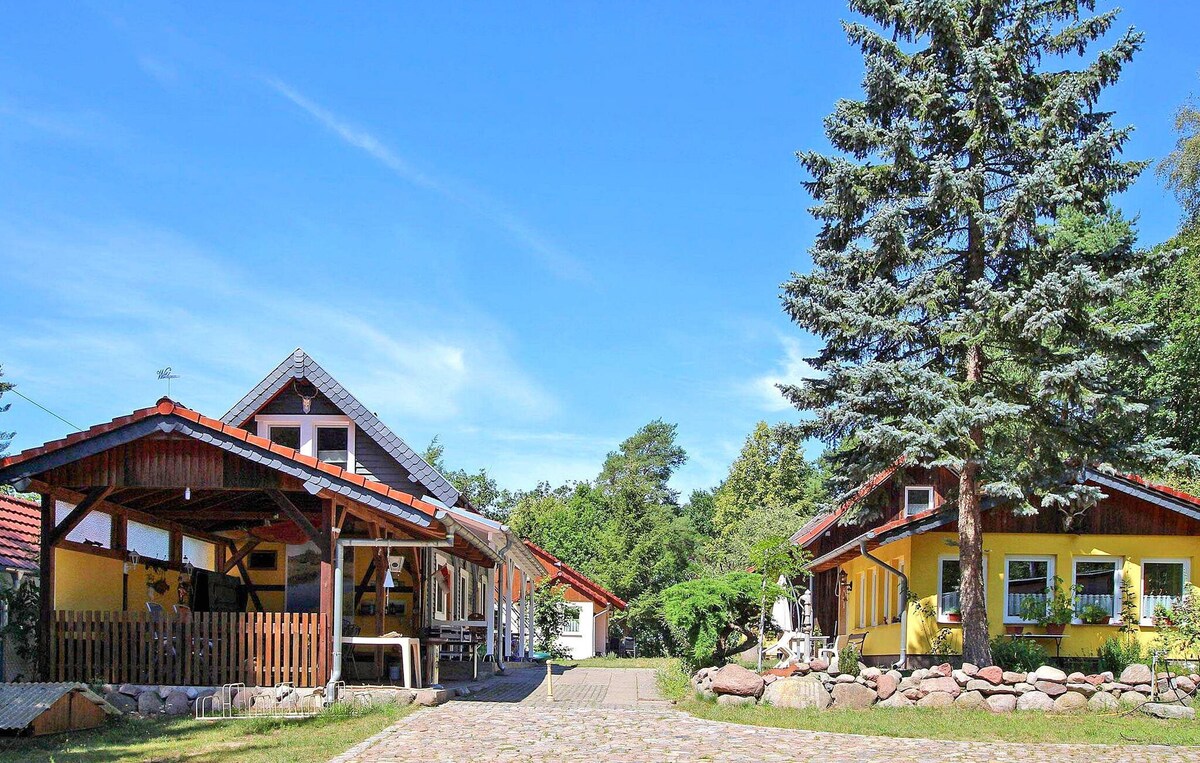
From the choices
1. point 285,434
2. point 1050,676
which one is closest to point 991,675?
point 1050,676

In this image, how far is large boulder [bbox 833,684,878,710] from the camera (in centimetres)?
1745

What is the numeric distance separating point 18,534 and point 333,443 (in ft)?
18.9

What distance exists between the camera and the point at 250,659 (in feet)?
53.0

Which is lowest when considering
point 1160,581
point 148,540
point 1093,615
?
point 1093,615

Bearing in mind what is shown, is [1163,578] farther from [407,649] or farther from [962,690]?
[407,649]

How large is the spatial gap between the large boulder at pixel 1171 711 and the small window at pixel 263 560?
52.6 ft

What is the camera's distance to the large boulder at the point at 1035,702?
17109mm

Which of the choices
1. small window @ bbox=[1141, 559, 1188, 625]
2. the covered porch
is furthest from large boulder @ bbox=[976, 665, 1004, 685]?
the covered porch

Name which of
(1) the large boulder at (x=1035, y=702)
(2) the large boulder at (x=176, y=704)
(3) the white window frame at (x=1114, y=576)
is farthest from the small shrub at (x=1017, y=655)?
(2) the large boulder at (x=176, y=704)

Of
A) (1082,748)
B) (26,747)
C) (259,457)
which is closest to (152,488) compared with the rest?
(259,457)

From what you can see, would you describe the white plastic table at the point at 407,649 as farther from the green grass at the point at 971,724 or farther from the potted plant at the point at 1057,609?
the potted plant at the point at 1057,609

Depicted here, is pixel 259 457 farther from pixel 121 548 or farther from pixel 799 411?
pixel 799 411

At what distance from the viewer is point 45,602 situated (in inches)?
636

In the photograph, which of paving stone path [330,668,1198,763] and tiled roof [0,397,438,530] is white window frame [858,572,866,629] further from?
tiled roof [0,397,438,530]
